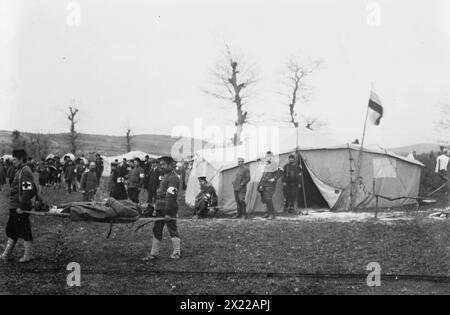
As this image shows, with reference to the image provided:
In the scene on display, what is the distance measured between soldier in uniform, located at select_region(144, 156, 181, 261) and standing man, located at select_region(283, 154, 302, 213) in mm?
7025

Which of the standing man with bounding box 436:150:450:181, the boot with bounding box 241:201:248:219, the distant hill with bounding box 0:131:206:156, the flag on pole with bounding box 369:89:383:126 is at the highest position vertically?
the distant hill with bounding box 0:131:206:156

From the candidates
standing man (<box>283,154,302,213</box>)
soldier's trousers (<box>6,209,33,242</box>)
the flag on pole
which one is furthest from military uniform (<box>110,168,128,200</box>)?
the flag on pole

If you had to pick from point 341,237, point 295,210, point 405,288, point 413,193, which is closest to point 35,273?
point 405,288

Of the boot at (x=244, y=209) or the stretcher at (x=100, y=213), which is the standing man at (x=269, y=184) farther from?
the stretcher at (x=100, y=213)

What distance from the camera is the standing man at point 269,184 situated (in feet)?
48.3

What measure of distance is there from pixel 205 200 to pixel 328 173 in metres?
4.43

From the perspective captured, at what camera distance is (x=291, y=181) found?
15.5m

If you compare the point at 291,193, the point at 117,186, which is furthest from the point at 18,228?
the point at 291,193

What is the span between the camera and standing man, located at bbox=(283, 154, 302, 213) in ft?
50.7

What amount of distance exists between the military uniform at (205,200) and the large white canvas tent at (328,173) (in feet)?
2.75

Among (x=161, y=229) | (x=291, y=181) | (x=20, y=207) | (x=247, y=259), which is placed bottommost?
(x=247, y=259)

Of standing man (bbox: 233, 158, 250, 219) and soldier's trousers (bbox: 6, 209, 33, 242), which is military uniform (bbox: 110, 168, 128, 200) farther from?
soldier's trousers (bbox: 6, 209, 33, 242)

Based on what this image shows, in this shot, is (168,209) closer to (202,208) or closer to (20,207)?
(20,207)

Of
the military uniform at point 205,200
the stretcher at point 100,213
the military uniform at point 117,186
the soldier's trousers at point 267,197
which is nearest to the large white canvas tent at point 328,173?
the military uniform at point 205,200
